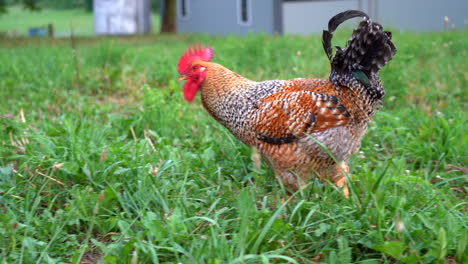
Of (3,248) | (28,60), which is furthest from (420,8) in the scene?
(3,248)

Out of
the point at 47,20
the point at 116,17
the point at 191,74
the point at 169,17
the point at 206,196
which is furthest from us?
the point at 47,20

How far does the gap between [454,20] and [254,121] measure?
13.1 m

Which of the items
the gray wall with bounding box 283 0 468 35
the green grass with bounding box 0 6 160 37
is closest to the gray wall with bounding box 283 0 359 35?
the gray wall with bounding box 283 0 468 35

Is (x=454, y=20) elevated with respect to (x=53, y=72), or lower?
elevated

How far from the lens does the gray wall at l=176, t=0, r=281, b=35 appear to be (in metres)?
16.5

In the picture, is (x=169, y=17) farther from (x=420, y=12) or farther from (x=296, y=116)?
(x=296, y=116)

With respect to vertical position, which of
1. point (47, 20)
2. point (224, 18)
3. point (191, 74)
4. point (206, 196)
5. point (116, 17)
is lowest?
point (206, 196)

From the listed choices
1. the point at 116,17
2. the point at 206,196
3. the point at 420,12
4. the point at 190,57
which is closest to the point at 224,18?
the point at 116,17

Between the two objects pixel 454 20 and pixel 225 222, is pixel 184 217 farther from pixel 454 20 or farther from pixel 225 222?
pixel 454 20

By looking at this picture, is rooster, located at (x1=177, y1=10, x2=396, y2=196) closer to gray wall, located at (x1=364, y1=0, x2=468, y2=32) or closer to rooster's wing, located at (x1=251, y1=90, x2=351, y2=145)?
rooster's wing, located at (x1=251, y1=90, x2=351, y2=145)

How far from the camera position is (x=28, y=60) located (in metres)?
7.24

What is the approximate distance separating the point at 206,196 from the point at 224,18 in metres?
16.0

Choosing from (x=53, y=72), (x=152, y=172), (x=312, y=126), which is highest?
(x=53, y=72)

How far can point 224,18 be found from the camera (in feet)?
58.7
